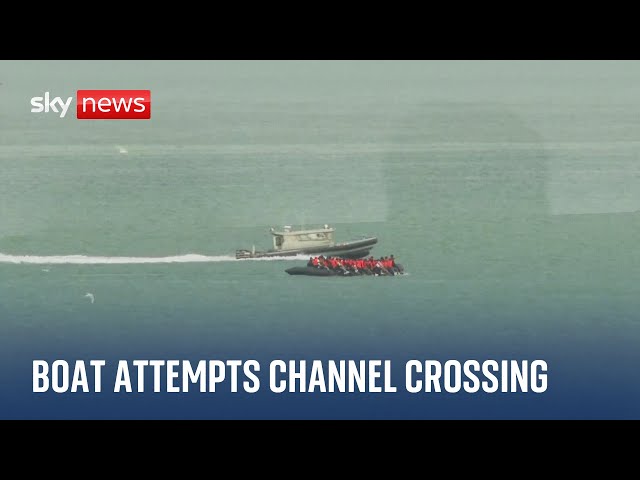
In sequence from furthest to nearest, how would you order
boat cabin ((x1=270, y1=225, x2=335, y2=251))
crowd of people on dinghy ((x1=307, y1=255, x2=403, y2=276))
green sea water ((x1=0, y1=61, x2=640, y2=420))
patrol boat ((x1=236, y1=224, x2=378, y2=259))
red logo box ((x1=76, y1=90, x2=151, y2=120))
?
patrol boat ((x1=236, y1=224, x2=378, y2=259)) < boat cabin ((x1=270, y1=225, x2=335, y2=251)) < crowd of people on dinghy ((x1=307, y1=255, x2=403, y2=276)) < green sea water ((x1=0, y1=61, x2=640, y2=420)) < red logo box ((x1=76, y1=90, x2=151, y2=120))

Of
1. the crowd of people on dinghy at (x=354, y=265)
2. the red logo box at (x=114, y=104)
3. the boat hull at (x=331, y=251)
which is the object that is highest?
the red logo box at (x=114, y=104)

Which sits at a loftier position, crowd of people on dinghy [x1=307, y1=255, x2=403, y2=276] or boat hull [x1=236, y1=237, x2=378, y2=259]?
boat hull [x1=236, y1=237, x2=378, y2=259]

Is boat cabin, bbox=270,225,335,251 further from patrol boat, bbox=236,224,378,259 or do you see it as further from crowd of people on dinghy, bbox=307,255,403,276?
crowd of people on dinghy, bbox=307,255,403,276

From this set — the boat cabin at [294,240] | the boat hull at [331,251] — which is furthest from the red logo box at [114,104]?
the boat hull at [331,251]

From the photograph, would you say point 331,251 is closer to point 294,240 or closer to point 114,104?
point 294,240

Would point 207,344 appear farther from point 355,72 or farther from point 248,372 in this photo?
point 355,72

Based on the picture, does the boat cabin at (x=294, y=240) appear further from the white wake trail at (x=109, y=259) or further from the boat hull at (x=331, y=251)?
the white wake trail at (x=109, y=259)

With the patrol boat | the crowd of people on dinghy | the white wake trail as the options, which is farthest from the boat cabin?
the crowd of people on dinghy
